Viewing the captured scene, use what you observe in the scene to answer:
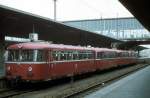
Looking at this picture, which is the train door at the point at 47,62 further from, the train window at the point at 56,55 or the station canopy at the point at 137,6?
the station canopy at the point at 137,6

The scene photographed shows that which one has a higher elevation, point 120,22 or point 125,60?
point 120,22

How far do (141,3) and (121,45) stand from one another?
50616 millimetres

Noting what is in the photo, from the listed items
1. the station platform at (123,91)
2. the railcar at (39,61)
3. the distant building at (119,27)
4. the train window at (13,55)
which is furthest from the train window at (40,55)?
the distant building at (119,27)

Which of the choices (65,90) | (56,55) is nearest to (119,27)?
(56,55)

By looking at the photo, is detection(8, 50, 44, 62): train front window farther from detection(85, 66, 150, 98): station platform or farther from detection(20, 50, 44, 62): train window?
detection(85, 66, 150, 98): station platform

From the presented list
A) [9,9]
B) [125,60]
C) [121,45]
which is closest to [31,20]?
[9,9]

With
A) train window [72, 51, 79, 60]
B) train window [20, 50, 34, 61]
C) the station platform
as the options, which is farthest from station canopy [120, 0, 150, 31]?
train window [20, 50, 34, 61]

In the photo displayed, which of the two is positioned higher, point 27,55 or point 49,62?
point 27,55

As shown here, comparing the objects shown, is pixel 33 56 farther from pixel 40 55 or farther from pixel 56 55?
pixel 56 55

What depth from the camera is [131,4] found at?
68.0 ft

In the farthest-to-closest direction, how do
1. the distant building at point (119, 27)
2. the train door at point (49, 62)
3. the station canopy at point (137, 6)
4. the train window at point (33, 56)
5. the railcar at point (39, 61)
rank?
the distant building at point (119, 27) → the train door at point (49, 62) → the station canopy at point (137, 6) → the train window at point (33, 56) → the railcar at point (39, 61)

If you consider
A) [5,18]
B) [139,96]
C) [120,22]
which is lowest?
[139,96]

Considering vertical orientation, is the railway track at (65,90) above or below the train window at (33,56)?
below

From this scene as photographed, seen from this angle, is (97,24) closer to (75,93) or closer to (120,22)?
(120,22)
